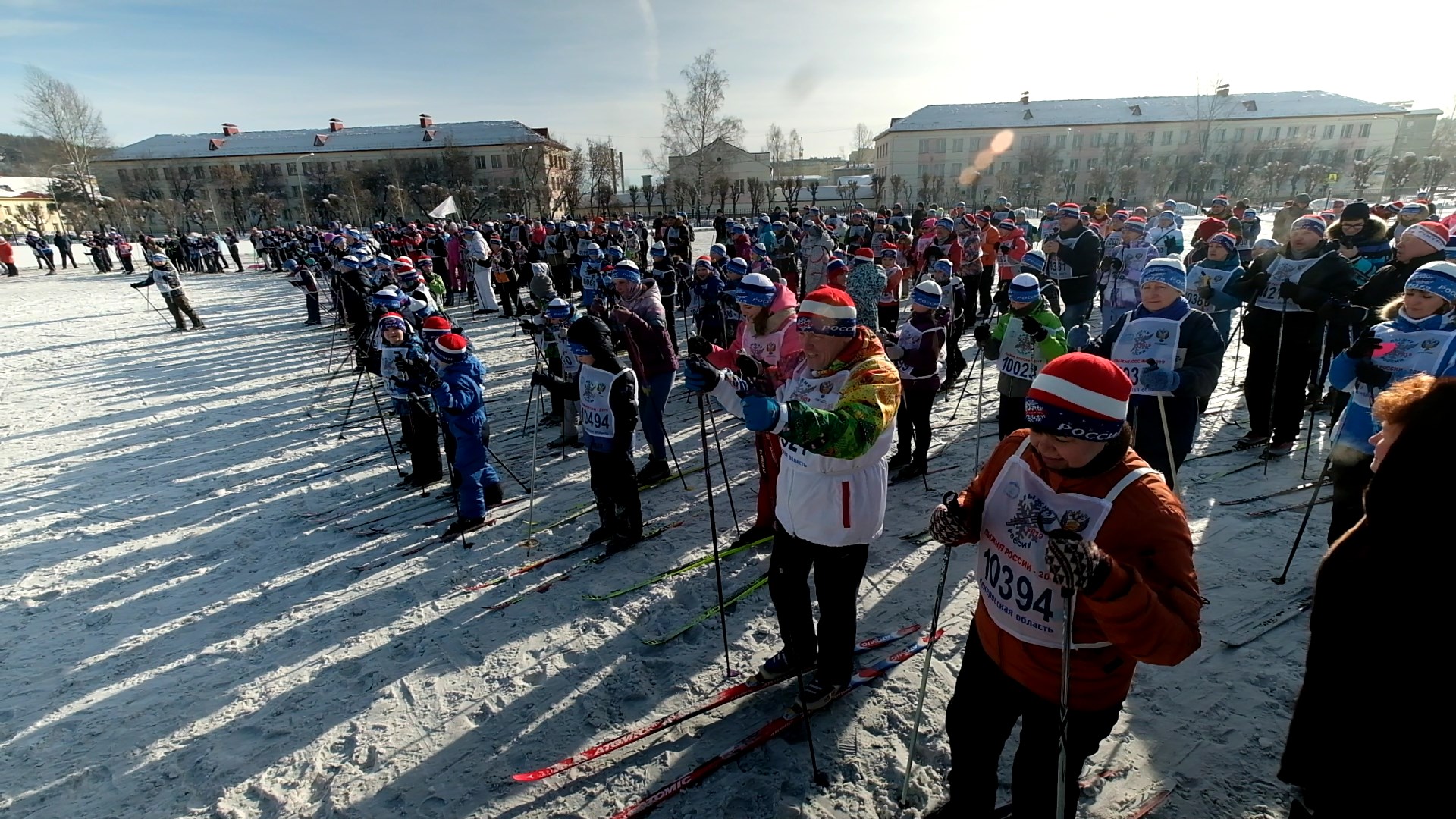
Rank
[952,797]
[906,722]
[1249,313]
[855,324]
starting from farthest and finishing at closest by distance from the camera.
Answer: [1249,313] → [906,722] → [855,324] → [952,797]

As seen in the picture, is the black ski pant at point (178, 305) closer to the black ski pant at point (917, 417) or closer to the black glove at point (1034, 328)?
the black ski pant at point (917, 417)

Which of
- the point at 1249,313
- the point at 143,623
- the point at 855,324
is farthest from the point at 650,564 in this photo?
the point at 1249,313

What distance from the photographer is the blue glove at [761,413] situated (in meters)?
2.34

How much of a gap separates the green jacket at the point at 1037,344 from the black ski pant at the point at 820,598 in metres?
2.79

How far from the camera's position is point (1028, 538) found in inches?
84.3

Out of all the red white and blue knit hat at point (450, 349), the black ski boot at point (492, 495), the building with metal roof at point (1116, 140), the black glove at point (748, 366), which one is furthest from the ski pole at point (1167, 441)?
the building with metal roof at point (1116, 140)

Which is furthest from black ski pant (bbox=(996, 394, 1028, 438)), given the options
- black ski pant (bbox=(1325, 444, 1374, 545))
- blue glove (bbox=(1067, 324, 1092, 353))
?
black ski pant (bbox=(1325, 444, 1374, 545))

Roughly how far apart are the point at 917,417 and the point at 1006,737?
4130mm

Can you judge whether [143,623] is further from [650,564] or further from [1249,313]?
[1249,313]

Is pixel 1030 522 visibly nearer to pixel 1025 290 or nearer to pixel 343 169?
pixel 1025 290

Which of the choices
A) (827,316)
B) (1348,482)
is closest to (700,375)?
(827,316)

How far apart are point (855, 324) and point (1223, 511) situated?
4546mm

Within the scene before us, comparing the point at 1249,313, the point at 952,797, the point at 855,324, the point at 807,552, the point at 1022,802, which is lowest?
the point at 952,797

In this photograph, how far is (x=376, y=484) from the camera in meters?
7.09
